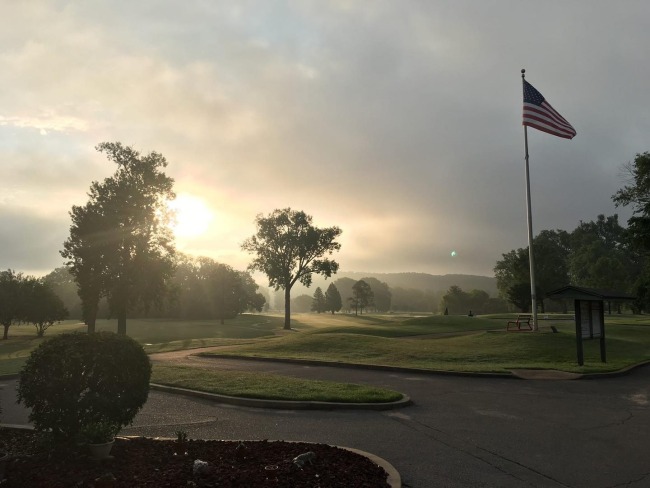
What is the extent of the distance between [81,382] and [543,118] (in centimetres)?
2400

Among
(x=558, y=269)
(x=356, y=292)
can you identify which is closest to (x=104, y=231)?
(x=558, y=269)

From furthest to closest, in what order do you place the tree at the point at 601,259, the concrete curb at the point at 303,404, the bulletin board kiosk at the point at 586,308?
the tree at the point at 601,259 → the bulletin board kiosk at the point at 586,308 → the concrete curb at the point at 303,404

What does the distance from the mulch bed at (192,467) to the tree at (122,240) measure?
34124 mm

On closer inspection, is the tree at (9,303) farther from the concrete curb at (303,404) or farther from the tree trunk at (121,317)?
the concrete curb at (303,404)

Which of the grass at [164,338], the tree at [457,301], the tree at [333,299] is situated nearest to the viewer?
the grass at [164,338]

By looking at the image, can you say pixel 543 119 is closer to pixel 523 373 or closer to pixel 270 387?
pixel 523 373

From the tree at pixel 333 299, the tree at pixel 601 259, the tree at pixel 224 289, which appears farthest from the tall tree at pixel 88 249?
the tree at pixel 333 299

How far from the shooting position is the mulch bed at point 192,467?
539cm

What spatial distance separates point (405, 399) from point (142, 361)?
6.38 m

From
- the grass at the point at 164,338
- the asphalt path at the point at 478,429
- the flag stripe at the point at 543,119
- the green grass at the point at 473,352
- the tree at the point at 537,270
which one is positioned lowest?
the grass at the point at 164,338

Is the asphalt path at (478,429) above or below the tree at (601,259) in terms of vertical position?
below

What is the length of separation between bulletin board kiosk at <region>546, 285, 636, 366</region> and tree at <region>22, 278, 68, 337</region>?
56762 millimetres

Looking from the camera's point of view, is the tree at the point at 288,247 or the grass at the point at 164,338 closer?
the grass at the point at 164,338

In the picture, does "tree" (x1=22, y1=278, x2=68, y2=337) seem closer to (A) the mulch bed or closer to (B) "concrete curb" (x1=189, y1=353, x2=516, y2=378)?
(B) "concrete curb" (x1=189, y1=353, x2=516, y2=378)
